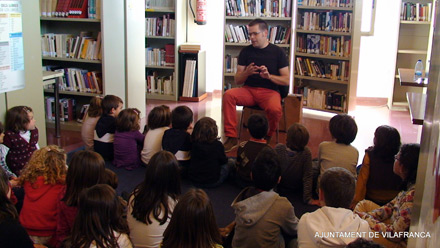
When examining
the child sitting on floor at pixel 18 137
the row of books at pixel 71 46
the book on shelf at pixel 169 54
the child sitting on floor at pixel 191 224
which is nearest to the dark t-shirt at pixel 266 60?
the row of books at pixel 71 46

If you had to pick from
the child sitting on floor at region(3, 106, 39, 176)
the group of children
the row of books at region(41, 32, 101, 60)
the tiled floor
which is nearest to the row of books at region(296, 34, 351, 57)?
the tiled floor

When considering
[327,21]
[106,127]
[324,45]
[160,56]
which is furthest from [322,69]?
[106,127]

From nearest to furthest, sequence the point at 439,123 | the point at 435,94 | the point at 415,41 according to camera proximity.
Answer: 1. the point at 439,123
2. the point at 435,94
3. the point at 415,41

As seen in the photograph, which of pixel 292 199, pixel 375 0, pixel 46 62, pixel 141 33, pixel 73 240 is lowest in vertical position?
pixel 292 199

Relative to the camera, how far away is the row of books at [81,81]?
6012mm

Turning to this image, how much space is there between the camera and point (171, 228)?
218 centimetres

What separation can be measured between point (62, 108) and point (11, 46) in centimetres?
210

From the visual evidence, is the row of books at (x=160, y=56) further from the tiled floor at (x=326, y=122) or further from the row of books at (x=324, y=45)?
the row of books at (x=324, y=45)

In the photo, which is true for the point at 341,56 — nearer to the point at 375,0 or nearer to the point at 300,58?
the point at 300,58

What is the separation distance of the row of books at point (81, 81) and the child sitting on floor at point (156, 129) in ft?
6.01

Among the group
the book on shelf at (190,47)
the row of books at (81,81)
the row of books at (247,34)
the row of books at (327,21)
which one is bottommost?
the row of books at (81,81)

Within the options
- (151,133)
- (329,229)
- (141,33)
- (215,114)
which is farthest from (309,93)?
(329,229)

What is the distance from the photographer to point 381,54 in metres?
7.69

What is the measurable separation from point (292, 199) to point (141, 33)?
11.6 feet
